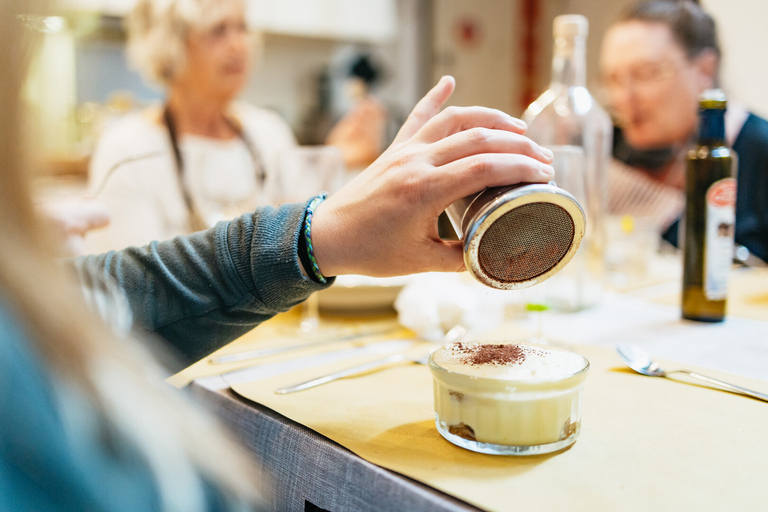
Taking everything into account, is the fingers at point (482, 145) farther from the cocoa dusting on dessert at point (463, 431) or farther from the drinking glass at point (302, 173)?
the drinking glass at point (302, 173)

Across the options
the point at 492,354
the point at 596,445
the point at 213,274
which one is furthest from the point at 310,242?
the point at 596,445

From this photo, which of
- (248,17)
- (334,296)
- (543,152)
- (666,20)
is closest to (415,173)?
(543,152)

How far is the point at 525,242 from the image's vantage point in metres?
0.53

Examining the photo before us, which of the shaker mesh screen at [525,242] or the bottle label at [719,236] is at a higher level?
the shaker mesh screen at [525,242]

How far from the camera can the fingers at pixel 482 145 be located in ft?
1.76

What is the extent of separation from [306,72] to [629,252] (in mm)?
2697

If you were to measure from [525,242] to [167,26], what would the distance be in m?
1.81

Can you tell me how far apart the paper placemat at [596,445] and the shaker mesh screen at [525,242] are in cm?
15

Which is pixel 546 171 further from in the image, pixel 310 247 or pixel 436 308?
pixel 436 308

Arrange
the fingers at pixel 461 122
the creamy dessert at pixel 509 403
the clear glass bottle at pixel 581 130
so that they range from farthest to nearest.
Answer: the clear glass bottle at pixel 581 130, the fingers at pixel 461 122, the creamy dessert at pixel 509 403

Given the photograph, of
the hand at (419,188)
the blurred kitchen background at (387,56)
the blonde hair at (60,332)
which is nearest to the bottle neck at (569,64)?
the hand at (419,188)

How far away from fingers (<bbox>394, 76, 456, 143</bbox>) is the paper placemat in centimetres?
27

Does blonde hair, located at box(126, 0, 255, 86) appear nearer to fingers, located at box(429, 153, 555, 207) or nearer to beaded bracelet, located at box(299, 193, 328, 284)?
beaded bracelet, located at box(299, 193, 328, 284)

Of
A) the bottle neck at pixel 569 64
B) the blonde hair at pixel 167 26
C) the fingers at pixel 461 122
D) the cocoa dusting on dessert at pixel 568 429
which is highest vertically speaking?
the blonde hair at pixel 167 26
